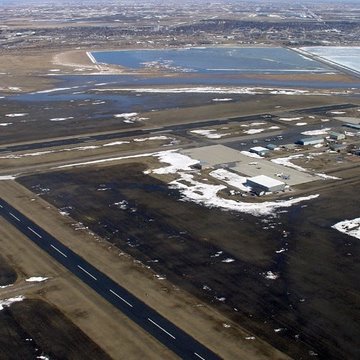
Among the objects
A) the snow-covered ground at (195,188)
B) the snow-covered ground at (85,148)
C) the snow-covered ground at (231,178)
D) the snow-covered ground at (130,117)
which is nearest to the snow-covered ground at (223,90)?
the snow-covered ground at (130,117)

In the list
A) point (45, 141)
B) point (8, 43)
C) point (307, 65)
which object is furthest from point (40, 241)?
point (8, 43)

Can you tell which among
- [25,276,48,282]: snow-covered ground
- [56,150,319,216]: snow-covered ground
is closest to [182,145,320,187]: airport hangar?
[56,150,319,216]: snow-covered ground

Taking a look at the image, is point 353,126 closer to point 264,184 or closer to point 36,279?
point 264,184

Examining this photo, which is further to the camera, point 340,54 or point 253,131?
point 340,54

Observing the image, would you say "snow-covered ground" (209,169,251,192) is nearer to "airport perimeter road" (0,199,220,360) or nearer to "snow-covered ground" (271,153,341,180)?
"snow-covered ground" (271,153,341,180)

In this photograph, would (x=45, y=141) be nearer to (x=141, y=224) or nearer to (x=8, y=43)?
(x=141, y=224)

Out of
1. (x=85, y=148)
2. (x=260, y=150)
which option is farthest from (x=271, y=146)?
(x=85, y=148)

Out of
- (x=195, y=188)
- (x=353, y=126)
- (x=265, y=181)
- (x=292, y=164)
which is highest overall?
(x=265, y=181)

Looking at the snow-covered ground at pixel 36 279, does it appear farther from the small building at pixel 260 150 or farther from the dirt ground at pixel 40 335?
the small building at pixel 260 150
